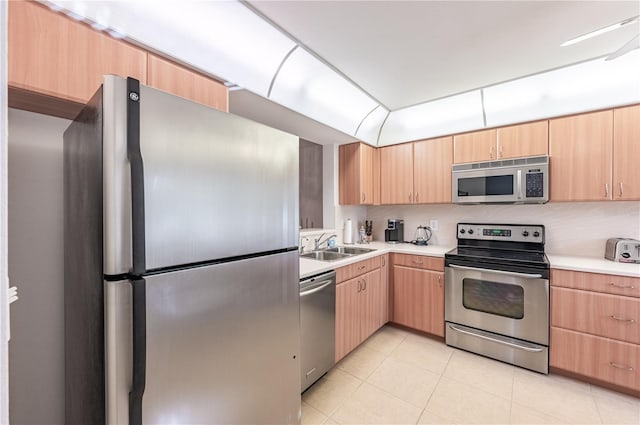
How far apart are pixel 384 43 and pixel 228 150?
1.51 metres

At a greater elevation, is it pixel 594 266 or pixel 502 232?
pixel 502 232

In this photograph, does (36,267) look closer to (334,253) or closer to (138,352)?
(138,352)

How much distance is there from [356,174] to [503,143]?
1514 millimetres

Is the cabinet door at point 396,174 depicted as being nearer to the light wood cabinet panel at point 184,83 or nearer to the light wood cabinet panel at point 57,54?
the light wood cabinet panel at point 184,83

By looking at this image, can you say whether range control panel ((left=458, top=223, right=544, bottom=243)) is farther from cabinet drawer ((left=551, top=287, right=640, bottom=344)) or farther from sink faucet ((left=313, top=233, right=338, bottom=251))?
sink faucet ((left=313, top=233, right=338, bottom=251))

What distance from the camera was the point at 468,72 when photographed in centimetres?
226

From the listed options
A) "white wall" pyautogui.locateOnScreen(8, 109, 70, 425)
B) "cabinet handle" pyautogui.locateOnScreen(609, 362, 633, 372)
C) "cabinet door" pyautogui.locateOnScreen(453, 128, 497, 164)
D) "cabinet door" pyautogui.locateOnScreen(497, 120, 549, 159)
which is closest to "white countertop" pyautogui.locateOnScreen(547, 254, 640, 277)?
"cabinet handle" pyautogui.locateOnScreen(609, 362, 633, 372)

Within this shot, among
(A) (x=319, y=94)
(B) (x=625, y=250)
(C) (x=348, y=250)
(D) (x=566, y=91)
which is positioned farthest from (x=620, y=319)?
(A) (x=319, y=94)

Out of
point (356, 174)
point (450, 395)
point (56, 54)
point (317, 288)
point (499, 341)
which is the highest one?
point (56, 54)

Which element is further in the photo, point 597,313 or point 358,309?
point 358,309

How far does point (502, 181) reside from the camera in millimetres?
2533

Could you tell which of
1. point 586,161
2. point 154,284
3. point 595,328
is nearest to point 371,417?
point 154,284

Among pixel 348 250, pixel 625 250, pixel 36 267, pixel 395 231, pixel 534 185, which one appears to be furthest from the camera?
pixel 395 231

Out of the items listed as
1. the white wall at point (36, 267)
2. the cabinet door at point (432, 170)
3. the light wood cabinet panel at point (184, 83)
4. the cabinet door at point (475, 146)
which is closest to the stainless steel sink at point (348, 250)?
the cabinet door at point (432, 170)
